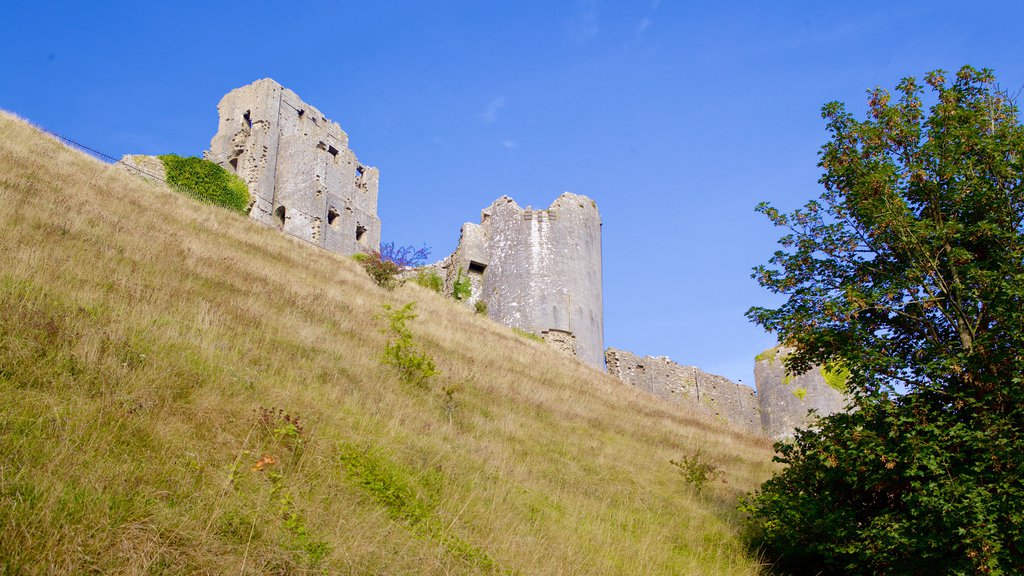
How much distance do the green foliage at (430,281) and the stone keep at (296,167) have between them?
13.5 meters

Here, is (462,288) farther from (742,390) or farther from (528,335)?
(742,390)

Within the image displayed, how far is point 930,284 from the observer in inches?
263

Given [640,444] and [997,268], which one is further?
[640,444]

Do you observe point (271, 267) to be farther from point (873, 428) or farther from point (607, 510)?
Result: point (873, 428)

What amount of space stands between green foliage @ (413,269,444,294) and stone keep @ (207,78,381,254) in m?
13.5

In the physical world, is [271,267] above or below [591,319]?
below

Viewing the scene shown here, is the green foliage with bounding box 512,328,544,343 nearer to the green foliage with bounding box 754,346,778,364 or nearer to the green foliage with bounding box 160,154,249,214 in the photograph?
the green foliage with bounding box 754,346,778,364

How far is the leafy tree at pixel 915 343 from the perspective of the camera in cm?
525

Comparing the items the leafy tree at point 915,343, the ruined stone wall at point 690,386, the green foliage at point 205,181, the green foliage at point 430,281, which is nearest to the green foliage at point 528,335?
the ruined stone wall at point 690,386

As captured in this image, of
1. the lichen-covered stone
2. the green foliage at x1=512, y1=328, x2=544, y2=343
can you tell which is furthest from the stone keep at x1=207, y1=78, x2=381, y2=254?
the green foliage at x1=512, y1=328, x2=544, y2=343

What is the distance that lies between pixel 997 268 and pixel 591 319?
1931 cm

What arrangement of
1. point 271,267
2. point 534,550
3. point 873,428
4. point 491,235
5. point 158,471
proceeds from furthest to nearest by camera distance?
point 491,235
point 271,267
point 873,428
point 534,550
point 158,471

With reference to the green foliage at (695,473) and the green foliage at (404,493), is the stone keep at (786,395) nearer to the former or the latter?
the green foliage at (695,473)

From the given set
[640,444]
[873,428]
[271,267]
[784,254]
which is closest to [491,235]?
[271,267]
